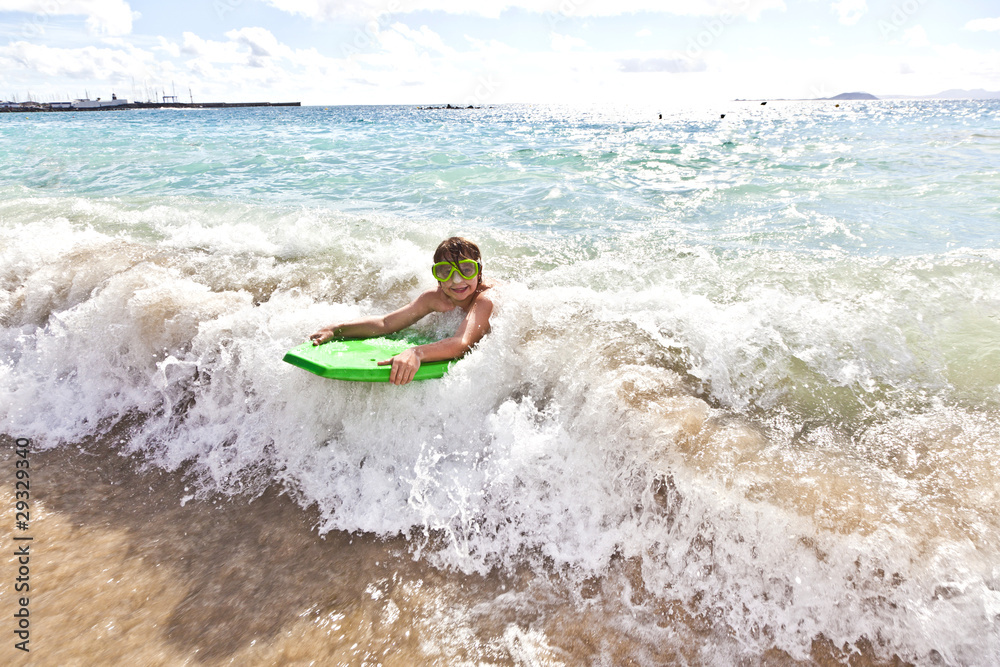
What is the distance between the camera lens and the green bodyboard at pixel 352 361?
311 centimetres

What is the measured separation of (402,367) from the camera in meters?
3.09

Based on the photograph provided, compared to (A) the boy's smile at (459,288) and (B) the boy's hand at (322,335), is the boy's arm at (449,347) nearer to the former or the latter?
(A) the boy's smile at (459,288)

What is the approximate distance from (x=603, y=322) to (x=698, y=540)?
1.77m

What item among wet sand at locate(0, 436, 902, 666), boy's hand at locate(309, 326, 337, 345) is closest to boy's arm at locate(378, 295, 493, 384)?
boy's hand at locate(309, 326, 337, 345)

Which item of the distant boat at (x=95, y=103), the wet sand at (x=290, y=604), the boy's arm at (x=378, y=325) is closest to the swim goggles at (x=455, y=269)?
the boy's arm at (x=378, y=325)

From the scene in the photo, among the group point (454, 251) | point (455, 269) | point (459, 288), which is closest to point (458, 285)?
point (459, 288)

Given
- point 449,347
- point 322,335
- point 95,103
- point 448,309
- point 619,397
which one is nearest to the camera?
point 619,397

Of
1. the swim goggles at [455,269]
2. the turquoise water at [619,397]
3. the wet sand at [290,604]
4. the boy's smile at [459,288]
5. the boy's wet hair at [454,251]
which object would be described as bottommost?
the wet sand at [290,604]

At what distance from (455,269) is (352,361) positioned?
0.98 meters

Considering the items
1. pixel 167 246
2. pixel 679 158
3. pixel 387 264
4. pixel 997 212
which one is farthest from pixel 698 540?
pixel 679 158

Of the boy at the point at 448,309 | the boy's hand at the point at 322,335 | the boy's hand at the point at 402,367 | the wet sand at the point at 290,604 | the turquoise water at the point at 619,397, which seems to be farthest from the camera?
the boy's hand at the point at 322,335

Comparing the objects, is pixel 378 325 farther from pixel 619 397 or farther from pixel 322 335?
pixel 619 397

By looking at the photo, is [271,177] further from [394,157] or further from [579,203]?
[579,203]

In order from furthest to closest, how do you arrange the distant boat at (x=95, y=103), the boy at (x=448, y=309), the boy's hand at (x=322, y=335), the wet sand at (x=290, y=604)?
1. the distant boat at (x=95, y=103)
2. the boy's hand at (x=322, y=335)
3. the boy at (x=448, y=309)
4. the wet sand at (x=290, y=604)
